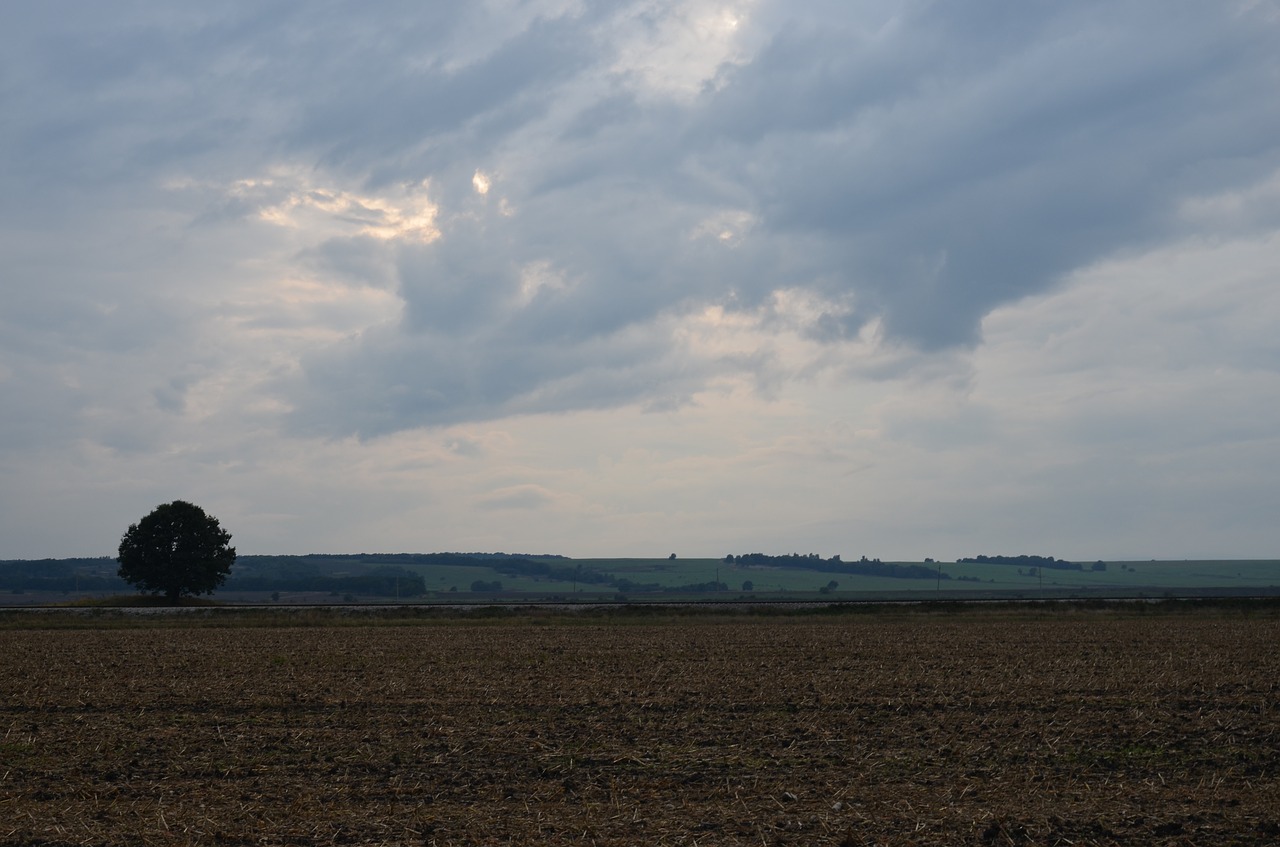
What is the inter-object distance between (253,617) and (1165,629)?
176ft

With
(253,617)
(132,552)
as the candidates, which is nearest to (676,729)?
(253,617)

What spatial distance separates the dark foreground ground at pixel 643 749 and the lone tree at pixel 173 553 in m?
68.8

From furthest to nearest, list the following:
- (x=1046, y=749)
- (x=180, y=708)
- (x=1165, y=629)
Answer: (x=1165, y=629)
(x=180, y=708)
(x=1046, y=749)

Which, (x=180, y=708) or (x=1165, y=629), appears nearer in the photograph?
(x=180, y=708)

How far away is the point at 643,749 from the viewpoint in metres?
19.6

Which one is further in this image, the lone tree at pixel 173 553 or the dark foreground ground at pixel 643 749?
the lone tree at pixel 173 553

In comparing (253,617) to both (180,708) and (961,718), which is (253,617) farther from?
(961,718)

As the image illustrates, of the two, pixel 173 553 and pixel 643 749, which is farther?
pixel 173 553

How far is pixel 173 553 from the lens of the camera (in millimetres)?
102938

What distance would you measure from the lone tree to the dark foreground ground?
6876cm

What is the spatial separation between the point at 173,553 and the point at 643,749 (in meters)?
94.3

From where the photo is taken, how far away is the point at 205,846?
43.6ft

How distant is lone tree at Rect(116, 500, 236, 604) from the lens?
4031 inches

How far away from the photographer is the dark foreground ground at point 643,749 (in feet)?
46.6
